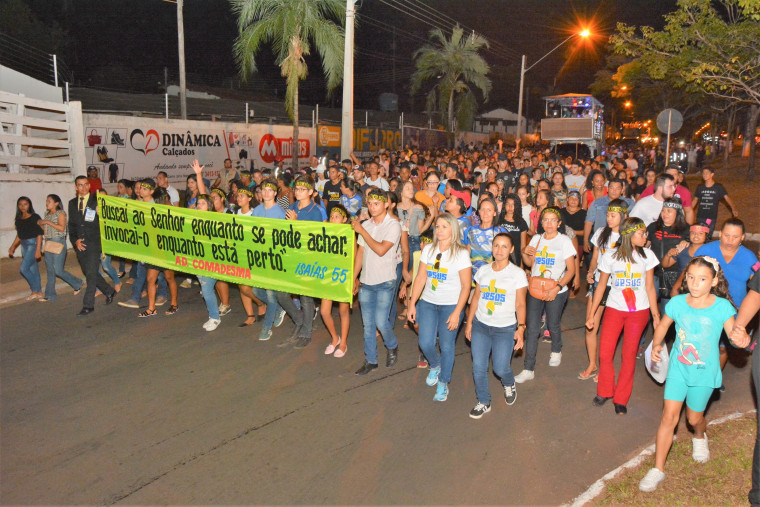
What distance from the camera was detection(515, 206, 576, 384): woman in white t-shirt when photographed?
246 inches

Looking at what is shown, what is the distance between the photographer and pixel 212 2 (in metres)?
58.3

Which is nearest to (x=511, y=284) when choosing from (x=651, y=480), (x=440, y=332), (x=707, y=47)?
(x=440, y=332)

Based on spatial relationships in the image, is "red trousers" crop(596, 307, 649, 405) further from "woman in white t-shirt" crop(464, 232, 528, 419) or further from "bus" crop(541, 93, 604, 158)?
"bus" crop(541, 93, 604, 158)

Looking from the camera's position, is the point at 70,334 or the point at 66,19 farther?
the point at 66,19

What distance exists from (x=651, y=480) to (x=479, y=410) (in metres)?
1.56

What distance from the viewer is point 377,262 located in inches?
248

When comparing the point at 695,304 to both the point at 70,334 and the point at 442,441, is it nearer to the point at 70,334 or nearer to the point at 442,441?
the point at 442,441

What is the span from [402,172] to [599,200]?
4.48 metres

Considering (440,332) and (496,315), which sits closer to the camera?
(496,315)

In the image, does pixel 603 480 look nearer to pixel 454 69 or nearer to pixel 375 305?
pixel 375 305

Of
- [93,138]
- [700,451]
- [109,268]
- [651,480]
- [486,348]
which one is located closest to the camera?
[651,480]

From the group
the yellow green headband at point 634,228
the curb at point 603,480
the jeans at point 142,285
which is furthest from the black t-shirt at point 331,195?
the curb at point 603,480

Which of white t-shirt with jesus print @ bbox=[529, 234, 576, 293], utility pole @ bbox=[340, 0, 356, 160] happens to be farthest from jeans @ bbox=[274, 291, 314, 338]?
utility pole @ bbox=[340, 0, 356, 160]

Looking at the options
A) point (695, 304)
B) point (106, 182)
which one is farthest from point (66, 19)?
point (695, 304)
